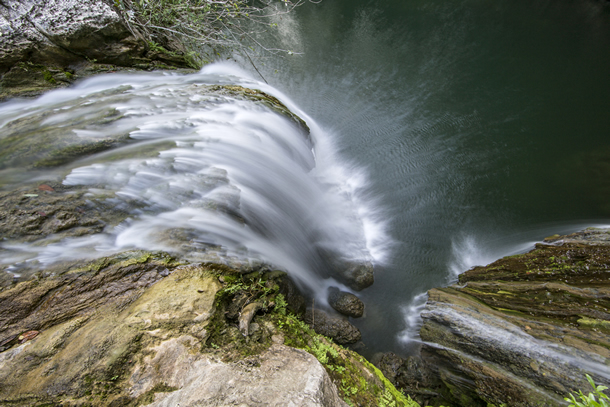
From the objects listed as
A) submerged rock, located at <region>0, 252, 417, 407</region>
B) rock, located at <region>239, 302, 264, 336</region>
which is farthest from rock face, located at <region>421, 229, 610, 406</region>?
rock, located at <region>239, 302, 264, 336</region>

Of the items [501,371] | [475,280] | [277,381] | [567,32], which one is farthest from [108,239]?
[567,32]

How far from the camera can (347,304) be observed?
4969 mm

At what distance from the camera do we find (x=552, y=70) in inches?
400

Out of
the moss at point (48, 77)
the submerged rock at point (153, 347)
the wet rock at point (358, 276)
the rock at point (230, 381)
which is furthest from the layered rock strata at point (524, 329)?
the moss at point (48, 77)

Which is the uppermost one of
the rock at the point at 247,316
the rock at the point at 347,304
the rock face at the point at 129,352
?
the rock at the point at 347,304

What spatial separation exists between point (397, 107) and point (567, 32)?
34.7 feet

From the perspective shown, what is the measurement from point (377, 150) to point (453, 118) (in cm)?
289

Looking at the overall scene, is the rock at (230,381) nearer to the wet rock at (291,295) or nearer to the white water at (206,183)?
the white water at (206,183)

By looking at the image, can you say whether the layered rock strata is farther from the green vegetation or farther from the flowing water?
the green vegetation

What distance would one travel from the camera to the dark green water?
6.10 m

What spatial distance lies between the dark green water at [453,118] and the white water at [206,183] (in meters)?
1.21

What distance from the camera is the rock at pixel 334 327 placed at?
4543 mm

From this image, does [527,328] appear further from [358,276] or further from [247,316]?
[247,316]

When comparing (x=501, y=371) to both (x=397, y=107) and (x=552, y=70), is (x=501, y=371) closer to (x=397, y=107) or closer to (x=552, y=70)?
(x=397, y=107)
